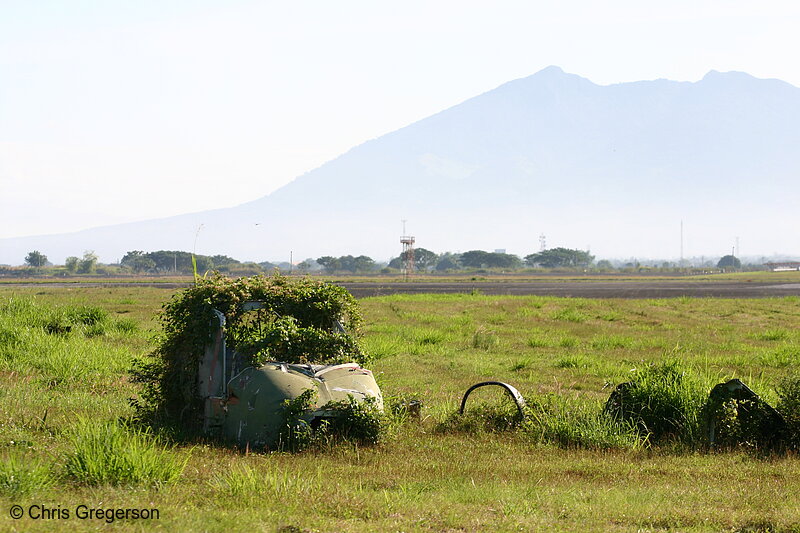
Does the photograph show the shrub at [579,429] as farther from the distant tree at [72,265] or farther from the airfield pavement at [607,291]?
the distant tree at [72,265]

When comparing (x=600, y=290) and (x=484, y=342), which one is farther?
(x=600, y=290)

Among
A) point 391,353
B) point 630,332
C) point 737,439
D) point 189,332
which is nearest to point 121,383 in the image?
point 189,332

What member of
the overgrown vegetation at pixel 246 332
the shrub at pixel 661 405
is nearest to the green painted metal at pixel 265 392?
the overgrown vegetation at pixel 246 332

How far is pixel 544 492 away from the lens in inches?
318

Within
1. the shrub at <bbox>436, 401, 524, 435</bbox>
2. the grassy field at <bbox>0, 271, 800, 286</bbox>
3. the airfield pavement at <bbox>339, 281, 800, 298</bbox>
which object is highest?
the grassy field at <bbox>0, 271, 800, 286</bbox>

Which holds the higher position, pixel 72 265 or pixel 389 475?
pixel 72 265

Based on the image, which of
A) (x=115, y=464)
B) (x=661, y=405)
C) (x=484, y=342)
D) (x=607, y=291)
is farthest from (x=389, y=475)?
(x=607, y=291)

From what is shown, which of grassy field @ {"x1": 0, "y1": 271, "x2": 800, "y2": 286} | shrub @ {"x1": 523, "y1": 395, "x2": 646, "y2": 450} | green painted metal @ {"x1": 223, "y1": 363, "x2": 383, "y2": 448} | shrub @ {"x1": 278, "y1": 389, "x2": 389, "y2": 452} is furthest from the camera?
grassy field @ {"x1": 0, "y1": 271, "x2": 800, "y2": 286}

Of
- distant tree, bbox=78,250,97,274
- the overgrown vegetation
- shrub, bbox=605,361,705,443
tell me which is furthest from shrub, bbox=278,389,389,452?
distant tree, bbox=78,250,97,274

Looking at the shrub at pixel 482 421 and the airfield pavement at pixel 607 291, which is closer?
the shrub at pixel 482 421

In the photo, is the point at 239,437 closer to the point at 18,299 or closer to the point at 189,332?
the point at 189,332

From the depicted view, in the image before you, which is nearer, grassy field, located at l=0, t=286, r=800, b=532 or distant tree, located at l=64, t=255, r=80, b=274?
grassy field, located at l=0, t=286, r=800, b=532

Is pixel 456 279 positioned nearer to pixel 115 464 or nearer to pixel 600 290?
pixel 600 290

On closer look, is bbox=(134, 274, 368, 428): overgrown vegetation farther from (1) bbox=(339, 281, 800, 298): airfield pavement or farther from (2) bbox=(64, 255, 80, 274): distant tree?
(2) bbox=(64, 255, 80, 274): distant tree
